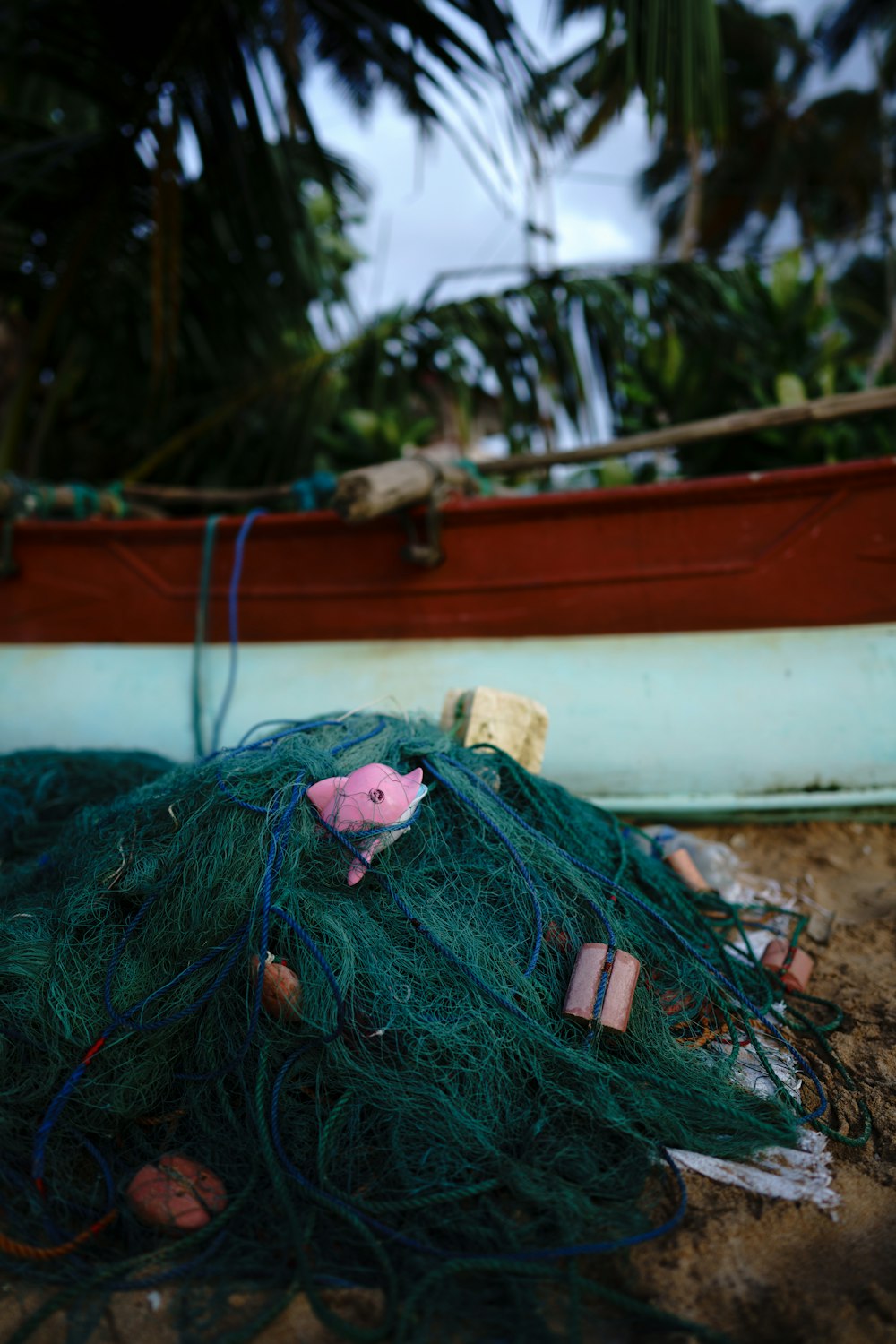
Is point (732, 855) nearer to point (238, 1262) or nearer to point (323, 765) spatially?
point (323, 765)

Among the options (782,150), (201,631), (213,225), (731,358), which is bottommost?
(201,631)

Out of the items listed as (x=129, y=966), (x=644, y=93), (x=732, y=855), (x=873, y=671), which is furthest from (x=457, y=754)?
(x=644, y=93)

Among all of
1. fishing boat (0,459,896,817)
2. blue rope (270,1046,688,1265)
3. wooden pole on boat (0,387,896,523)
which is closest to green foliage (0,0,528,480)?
wooden pole on boat (0,387,896,523)

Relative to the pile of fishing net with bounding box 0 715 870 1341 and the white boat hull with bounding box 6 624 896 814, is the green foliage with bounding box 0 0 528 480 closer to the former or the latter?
the white boat hull with bounding box 6 624 896 814

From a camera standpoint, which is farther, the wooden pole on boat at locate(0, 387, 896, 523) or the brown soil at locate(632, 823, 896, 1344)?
the wooden pole on boat at locate(0, 387, 896, 523)

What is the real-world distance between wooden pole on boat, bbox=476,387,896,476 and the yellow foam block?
163cm

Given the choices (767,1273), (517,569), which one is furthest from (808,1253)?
(517,569)

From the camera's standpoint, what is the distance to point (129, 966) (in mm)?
1728

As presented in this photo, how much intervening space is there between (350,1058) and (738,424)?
118 inches

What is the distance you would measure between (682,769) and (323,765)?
1795 millimetres

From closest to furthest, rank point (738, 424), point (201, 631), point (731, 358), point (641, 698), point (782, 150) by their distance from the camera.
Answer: point (641, 698) → point (738, 424) → point (201, 631) → point (731, 358) → point (782, 150)

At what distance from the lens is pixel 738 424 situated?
349 centimetres

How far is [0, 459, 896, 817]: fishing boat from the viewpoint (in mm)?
3070

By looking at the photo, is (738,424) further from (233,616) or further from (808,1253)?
(808,1253)
